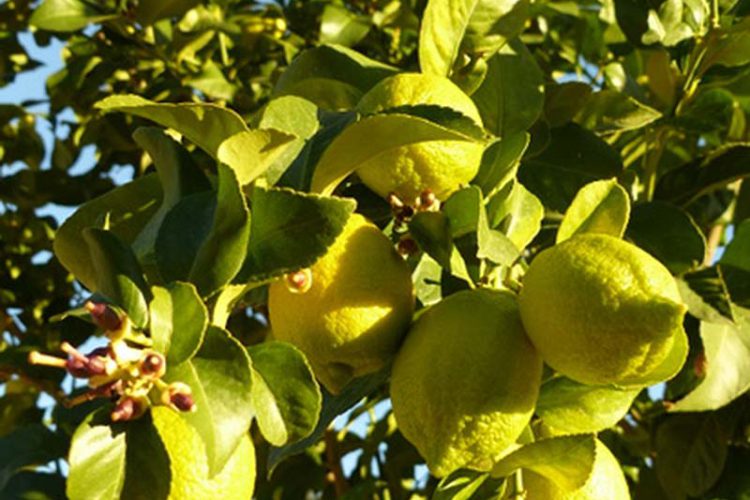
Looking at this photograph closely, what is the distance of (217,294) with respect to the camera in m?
0.75

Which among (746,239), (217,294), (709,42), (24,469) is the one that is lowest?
(24,469)

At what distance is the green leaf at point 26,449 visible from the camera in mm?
1120

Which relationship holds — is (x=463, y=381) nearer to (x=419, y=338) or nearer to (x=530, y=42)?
(x=419, y=338)

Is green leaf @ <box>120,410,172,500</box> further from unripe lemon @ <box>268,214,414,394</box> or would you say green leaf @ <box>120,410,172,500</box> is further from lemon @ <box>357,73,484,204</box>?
lemon @ <box>357,73,484,204</box>

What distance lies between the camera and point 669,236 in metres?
1.17

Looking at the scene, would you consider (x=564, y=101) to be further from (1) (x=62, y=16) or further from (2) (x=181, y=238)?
(1) (x=62, y=16)

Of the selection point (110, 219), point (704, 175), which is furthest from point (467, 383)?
point (704, 175)

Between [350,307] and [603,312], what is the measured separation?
0.18m

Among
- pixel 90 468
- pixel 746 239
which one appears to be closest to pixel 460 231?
pixel 90 468

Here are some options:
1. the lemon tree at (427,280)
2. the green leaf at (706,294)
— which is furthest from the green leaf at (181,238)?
the green leaf at (706,294)

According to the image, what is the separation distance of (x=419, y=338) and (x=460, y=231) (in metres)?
0.11

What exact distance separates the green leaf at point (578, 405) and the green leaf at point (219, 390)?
1.11 feet

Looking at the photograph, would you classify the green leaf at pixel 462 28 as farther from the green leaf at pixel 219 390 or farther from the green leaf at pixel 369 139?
the green leaf at pixel 219 390

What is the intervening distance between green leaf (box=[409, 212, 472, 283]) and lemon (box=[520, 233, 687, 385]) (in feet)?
0.26
